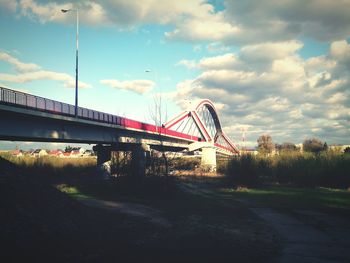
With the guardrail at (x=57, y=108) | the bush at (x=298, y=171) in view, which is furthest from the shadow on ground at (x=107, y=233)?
the bush at (x=298, y=171)

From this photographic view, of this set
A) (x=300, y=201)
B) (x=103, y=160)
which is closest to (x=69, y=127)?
(x=103, y=160)

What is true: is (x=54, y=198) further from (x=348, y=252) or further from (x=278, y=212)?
(x=278, y=212)

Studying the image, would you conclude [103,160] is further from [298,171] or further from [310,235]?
[310,235]

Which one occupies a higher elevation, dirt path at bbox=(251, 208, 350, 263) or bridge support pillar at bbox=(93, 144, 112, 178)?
bridge support pillar at bbox=(93, 144, 112, 178)

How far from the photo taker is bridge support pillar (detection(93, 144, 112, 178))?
5103cm

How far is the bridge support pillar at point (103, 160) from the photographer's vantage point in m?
51.0

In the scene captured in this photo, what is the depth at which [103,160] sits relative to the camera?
5250cm

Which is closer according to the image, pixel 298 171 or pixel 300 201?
pixel 300 201

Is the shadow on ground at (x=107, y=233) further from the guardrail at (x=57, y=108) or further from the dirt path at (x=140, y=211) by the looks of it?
the guardrail at (x=57, y=108)

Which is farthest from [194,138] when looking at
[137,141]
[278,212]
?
[278,212]

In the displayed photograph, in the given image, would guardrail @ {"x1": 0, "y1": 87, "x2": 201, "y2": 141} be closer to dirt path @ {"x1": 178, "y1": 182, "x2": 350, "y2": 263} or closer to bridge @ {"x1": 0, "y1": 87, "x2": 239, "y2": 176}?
bridge @ {"x1": 0, "y1": 87, "x2": 239, "y2": 176}

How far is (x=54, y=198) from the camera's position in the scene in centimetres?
1405

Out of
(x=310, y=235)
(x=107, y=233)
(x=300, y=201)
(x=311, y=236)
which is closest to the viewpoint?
(x=107, y=233)

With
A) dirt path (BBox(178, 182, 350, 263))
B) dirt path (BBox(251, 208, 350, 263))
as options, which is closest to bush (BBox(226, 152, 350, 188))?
dirt path (BBox(178, 182, 350, 263))
